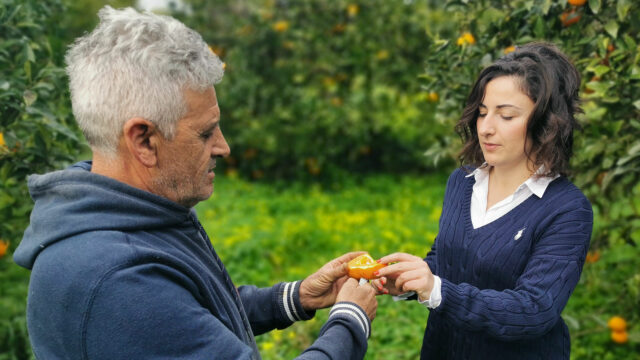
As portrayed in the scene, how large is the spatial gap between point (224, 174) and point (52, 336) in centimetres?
688

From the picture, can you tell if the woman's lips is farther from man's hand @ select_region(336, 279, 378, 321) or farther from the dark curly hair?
man's hand @ select_region(336, 279, 378, 321)

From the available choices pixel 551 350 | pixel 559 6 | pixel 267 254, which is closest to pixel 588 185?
pixel 559 6

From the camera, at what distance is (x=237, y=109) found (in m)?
7.37

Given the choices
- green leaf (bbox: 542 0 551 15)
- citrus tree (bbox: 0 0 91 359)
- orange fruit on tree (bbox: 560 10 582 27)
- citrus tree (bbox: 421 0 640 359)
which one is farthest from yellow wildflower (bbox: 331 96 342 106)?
green leaf (bbox: 542 0 551 15)

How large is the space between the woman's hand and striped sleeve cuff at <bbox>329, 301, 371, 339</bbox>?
0.14 metres

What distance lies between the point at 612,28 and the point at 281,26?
5.09 meters

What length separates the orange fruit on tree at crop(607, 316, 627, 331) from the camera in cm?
336

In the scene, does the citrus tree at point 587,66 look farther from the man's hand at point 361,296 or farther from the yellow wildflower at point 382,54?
the yellow wildflower at point 382,54

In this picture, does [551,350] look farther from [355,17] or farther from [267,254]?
[355,17]

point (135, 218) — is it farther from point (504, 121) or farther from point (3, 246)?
point (3, 246)

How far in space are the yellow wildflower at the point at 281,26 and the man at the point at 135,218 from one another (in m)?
5.70

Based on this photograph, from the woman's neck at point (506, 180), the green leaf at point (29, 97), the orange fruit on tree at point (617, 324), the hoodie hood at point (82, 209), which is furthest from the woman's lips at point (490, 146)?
the orange fruit on tree at point (617, 324)

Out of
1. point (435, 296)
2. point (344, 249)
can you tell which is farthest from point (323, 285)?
point (344, 249)

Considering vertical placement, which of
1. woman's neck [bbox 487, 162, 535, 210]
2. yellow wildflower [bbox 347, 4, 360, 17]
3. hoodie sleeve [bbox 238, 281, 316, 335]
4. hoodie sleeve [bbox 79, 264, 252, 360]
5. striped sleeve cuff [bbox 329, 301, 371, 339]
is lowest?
hoodie sleeve [bbox 238, 281, 316, 335]
